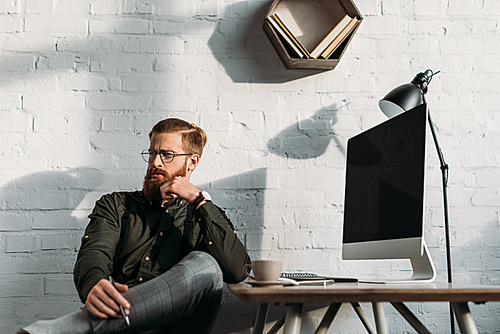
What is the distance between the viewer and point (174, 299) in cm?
126

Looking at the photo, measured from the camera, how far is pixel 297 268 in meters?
2.08

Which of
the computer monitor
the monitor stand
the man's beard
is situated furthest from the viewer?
the man's beard

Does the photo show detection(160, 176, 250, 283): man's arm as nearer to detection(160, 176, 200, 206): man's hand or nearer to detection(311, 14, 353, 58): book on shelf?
detection(160, 176, 200, 206): man's hand

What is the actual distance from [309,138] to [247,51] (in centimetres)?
51

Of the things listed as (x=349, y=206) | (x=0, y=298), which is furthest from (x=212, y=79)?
(x=0, y=298)

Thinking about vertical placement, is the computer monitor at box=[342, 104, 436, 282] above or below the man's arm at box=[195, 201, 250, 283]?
above

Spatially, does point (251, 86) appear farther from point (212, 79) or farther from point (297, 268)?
point (297, 268)

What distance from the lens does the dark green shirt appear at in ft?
5.33

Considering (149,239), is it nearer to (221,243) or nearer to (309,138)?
(221,243)

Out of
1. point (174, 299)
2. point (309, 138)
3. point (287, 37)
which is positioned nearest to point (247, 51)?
point (287, 37)

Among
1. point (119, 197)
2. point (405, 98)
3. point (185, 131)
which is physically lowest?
point (119, 197)

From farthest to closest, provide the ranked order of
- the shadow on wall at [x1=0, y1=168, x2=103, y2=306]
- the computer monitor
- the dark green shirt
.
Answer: the shadow on wall at [x1=0, y1=168, x2=103, y2=306] → the dark green shirt → the computer monitor

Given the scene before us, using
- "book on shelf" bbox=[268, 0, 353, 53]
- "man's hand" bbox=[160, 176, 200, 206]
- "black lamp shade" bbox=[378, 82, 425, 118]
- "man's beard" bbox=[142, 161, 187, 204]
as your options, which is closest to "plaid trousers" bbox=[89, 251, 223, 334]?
"man's hand" bbox=[160, 176, 200, 206]

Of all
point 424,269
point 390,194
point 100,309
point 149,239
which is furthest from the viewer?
point 149,239
